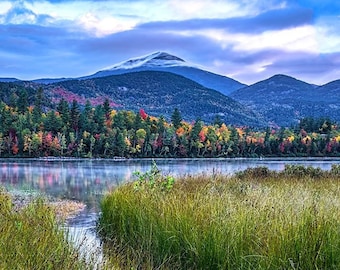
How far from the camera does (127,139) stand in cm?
10188

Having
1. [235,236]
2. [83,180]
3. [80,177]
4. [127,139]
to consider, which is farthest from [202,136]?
[235,236]

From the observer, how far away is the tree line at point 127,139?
97.6 meters

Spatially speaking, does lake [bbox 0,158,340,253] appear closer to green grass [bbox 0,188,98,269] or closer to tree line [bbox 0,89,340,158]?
green grass [bbox 0,188,98,269]

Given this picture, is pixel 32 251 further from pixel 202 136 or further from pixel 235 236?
pixel 202 136

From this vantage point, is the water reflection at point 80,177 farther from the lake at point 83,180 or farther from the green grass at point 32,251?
the green grass at point 32,251

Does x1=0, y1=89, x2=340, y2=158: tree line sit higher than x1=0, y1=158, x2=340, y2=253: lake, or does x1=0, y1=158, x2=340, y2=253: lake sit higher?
x1=0, y1=89, x2=340, y2=158: tree line

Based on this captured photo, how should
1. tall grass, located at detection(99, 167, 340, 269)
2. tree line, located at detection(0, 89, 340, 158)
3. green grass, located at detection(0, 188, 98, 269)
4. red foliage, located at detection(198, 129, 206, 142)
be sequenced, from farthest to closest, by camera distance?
red foliage, located at detection(198, 129, 206, 142) < tree line, located at detection(0, 89, 340, 158) < tall grass, located at detection(99, 167, 340, 269) < green grass, located at detection(0, 188, 98, 269)

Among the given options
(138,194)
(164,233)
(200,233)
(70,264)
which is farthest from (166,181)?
(70,264)

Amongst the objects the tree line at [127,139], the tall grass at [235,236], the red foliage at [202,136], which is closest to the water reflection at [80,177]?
the tall grass at [235,236]

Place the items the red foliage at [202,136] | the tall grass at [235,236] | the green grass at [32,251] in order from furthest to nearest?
1. the red foliage at [202,136]
2. the tall grass at [235,236]
3. the green grass at [32,251]

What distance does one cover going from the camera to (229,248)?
6633mm

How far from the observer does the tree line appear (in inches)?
3844

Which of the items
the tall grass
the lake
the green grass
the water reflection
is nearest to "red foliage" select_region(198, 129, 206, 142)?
the water reflection

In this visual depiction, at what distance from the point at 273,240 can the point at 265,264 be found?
0.32 m
